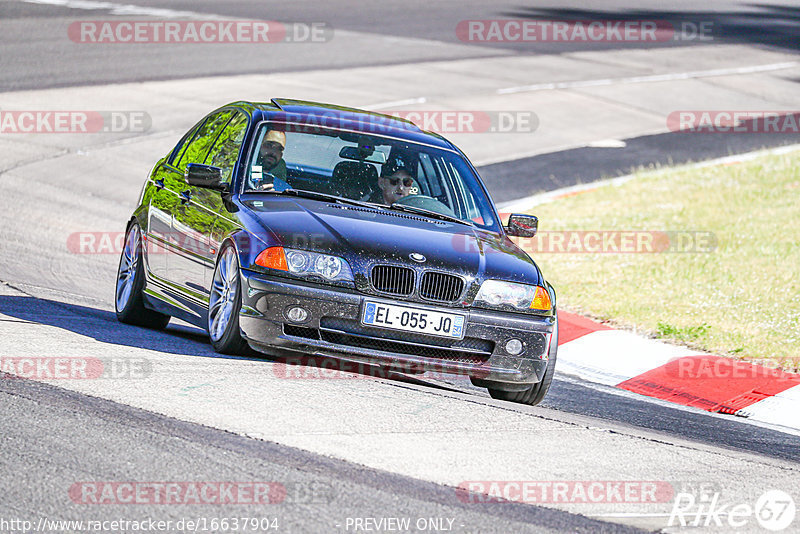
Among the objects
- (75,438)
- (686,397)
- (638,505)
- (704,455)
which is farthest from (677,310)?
(75,438)

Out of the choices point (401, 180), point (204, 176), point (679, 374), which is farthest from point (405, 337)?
point (679, 374)

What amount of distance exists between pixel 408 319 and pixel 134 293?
103 inches

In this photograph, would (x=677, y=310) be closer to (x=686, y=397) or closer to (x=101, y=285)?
(x=686, y=397)

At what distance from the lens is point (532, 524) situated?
15.7ft

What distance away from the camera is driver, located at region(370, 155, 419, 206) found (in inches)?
321

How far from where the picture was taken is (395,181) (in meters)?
8.27

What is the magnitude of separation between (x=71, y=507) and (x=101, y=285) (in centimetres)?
652

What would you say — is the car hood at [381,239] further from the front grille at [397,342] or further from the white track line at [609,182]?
the white track line at [609,182]

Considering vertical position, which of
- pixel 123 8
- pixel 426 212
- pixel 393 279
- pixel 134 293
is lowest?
pixel 134 293

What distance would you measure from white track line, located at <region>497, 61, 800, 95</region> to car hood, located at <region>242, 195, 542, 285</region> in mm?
16812

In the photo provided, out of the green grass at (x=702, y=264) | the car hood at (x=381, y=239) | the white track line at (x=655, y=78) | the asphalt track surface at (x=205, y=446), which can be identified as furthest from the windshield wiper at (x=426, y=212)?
the white track line at (x=655, y=78)

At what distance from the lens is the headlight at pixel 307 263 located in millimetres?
6984

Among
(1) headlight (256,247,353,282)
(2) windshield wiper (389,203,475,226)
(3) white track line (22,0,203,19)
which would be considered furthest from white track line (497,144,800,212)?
(3) white track line (22,0,203,19)

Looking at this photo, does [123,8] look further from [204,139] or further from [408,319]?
[408,319]
